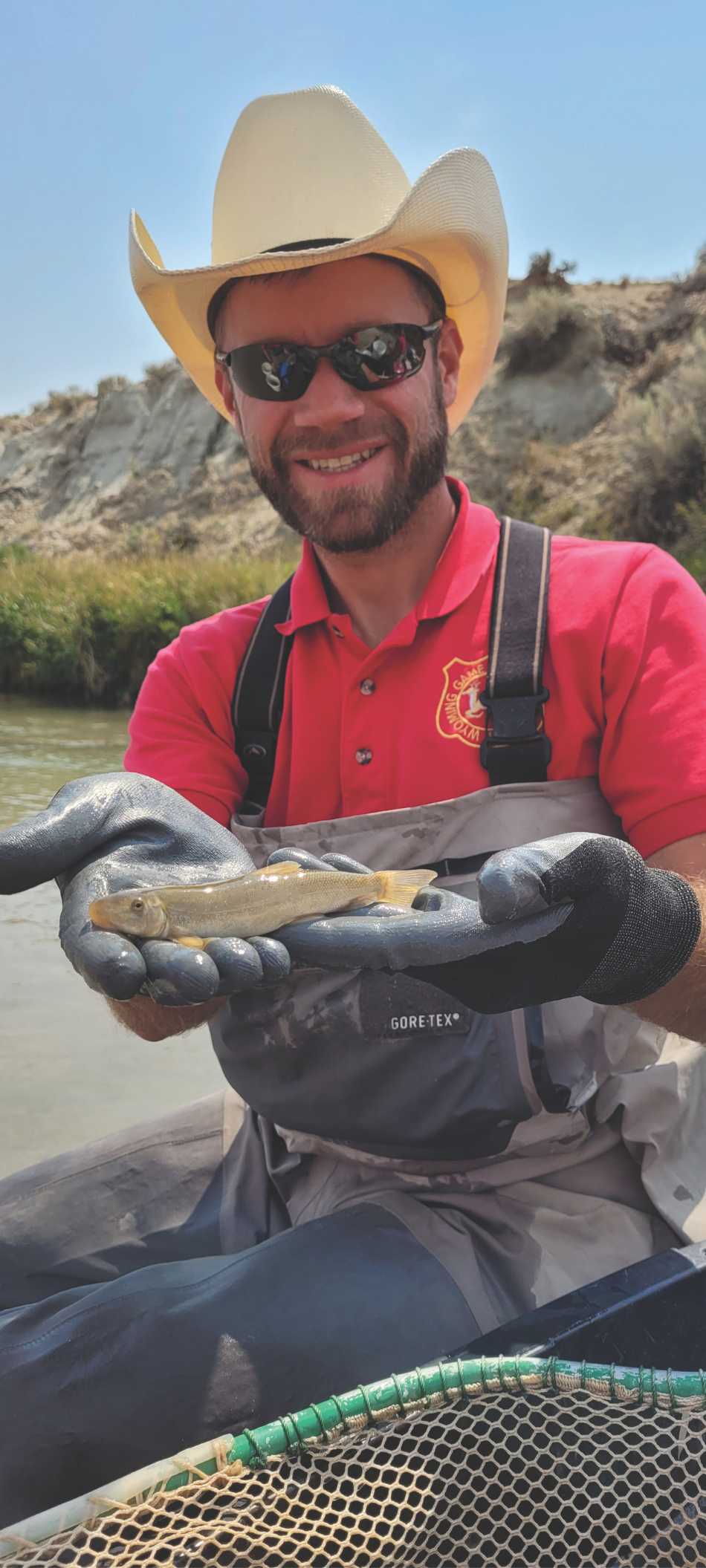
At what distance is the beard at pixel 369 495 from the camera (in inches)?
106

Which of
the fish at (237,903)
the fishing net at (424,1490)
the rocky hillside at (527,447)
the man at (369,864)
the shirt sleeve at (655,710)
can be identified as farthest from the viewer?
the rocky hillside at (527,447)

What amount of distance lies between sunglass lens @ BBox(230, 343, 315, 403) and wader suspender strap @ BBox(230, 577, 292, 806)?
0.42 metres

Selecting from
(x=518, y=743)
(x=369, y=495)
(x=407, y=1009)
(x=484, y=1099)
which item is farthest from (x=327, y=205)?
(x=484, y=1099)

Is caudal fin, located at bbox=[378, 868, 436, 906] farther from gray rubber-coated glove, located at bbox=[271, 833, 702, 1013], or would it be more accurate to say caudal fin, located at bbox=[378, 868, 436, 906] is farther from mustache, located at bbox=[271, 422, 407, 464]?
mustache, located at bbox=[271, 422, 407, 464]

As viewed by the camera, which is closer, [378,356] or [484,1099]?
[484,1099]

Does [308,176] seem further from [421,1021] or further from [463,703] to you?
[421,1021]

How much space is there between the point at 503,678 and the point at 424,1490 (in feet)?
4.77

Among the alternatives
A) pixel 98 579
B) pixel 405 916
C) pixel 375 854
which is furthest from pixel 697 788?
pixel 98 579

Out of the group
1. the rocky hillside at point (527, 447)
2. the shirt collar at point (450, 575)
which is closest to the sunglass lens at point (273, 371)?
the shirt collar at point (450, 575)

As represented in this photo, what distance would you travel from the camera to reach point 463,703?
250 cm

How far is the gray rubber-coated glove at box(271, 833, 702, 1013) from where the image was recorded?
61.4 inches

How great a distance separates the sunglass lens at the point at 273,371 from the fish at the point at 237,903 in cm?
127

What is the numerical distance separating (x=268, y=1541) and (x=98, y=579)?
16069mm

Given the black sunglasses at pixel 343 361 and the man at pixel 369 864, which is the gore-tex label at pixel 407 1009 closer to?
the man at pixel 369 864
